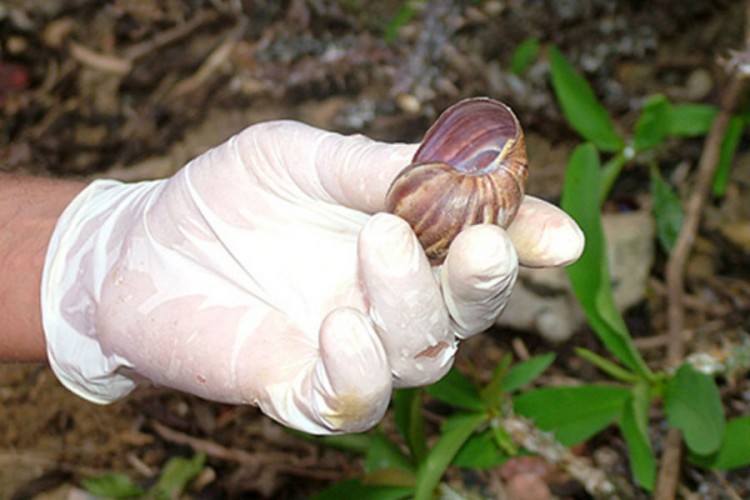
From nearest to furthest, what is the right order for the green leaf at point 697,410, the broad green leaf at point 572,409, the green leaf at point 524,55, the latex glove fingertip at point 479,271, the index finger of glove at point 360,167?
the latex glove fingertip at point 479,271 < the index finger of glove at point 360,167 < the green leaf at point 697,410 < the broad green leaf at point 572,409 < the green leaf at point 524,55

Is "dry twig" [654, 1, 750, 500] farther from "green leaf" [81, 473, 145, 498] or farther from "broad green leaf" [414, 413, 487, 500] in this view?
"green leaf" [81, 473, 145, 498]

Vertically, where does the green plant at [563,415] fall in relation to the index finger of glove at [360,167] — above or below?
below

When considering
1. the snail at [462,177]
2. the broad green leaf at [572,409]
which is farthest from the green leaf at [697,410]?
the snail at [462,177]

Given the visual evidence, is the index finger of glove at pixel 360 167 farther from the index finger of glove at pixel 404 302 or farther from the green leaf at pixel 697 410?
the green leaf at pixel 697 410

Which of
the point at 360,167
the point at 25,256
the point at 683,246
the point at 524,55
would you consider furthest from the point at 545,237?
the point at 524,55

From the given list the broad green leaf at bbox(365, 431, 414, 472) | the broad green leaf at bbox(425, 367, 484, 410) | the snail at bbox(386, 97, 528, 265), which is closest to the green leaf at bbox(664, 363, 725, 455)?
the broad green leaf at bbox(425, 367, 484, 410)

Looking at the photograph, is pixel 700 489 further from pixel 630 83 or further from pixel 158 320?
pixel 630 83

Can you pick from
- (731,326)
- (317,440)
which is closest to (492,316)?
(317,440)
